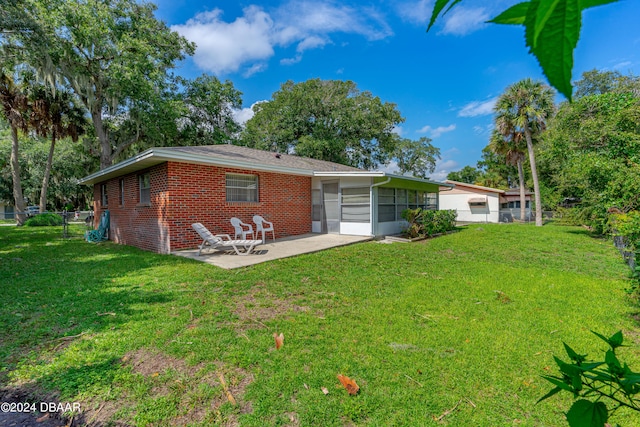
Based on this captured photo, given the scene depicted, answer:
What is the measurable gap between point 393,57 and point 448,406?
8.63 ft

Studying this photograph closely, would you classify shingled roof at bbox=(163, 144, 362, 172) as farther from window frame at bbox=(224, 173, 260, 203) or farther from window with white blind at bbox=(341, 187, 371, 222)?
window with white blind at bbox=(341, 187, 371, 222)

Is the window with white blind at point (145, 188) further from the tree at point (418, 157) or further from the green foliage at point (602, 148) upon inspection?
the tree at point (418, 157)

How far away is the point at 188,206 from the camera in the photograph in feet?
29.5

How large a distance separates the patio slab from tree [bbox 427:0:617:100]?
6958 mm

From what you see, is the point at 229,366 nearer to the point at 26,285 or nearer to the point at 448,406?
the point at 448,406

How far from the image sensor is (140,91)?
1564cm

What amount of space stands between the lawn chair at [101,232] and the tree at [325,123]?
40.6 feet

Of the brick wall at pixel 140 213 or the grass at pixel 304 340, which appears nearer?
the grass at pixel 304 340

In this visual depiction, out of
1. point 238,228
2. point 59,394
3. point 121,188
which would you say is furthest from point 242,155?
point 59,394

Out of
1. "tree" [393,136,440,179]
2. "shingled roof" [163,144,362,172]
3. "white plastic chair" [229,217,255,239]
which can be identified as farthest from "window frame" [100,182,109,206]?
"tree" [393,136,440,179]

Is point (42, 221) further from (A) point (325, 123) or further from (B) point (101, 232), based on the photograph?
(A) point (325, 123)

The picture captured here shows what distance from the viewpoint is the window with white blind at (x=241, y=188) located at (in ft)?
33.4

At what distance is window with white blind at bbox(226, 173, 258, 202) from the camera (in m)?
10.2

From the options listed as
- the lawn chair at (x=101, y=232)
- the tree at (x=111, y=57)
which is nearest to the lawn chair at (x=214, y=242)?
the lawn chair at (x=101, y=232)
